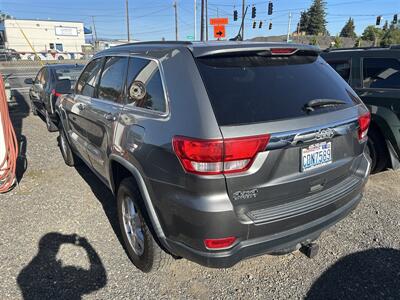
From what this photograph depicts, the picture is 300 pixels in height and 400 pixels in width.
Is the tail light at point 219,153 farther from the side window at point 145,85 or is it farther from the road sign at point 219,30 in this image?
the road sign at point 219,30

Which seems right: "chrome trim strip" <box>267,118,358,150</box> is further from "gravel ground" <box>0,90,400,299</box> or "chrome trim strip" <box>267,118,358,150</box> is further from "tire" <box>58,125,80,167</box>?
"tire" <box>58,125,80,167</box>

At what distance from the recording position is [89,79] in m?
3.83

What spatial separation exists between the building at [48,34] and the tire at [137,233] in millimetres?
73213

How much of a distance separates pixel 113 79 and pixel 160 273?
71.8 inches

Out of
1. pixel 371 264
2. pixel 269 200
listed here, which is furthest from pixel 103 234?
pixel 371 264

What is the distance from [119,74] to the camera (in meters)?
3.02

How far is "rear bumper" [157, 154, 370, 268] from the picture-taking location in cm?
200

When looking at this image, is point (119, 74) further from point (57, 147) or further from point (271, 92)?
point (57, 147)

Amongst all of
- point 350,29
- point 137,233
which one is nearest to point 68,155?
point 137,233

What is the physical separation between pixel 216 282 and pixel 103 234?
1357 millimetres

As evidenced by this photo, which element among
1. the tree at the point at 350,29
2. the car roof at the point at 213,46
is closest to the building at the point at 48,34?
the car roof at the point at 213,46

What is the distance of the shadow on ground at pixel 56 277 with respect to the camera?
261 cm

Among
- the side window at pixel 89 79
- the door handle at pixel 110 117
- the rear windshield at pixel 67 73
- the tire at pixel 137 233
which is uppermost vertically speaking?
the side window at pixel 89 79

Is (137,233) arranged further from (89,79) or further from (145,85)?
(89,79)
